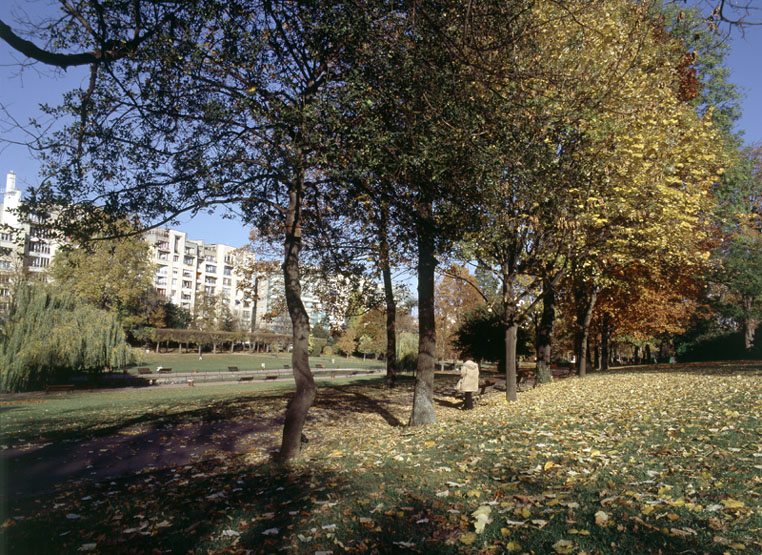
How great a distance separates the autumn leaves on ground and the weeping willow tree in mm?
20511

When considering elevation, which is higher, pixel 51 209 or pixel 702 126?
pixel 702 126

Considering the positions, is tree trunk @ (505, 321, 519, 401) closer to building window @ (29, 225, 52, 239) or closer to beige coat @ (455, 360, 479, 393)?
beige coat @ (455, 360, 479, 393)

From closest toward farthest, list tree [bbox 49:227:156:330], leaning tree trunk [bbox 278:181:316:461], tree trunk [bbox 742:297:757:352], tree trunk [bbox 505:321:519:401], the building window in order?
leaning tree trunk [bbox 278:181:316:461], the building window, tree trunk [bbox 505:321:519:401], tree trunk [bbox 742:297:757:352], tree [bbox 49:227:156:330]

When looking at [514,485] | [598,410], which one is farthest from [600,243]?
[514,485]

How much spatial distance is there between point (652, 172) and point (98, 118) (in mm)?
13848

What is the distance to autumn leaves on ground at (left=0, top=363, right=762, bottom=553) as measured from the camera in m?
3.70

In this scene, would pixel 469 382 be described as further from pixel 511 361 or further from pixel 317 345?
pixel 317 345

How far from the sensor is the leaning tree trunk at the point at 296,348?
7.84 metres

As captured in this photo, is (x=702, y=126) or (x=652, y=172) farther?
(x=702, y=126)

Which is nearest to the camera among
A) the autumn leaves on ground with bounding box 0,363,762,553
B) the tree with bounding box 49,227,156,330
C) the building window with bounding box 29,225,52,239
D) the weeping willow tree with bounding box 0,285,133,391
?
the autumn leaves on ground with bounding box 0,363,762,553

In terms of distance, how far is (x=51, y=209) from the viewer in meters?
7.99

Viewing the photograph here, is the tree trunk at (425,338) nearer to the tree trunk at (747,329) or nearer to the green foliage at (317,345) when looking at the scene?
the tree trunk at (747,329)

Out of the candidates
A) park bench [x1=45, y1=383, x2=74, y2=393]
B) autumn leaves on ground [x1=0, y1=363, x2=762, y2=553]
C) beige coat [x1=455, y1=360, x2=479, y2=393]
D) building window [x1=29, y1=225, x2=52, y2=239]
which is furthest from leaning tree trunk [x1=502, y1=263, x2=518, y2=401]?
park bench [x1=45, y1=383, x2=74, y2=393]

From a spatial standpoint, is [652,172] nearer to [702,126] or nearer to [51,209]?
[702,126]
